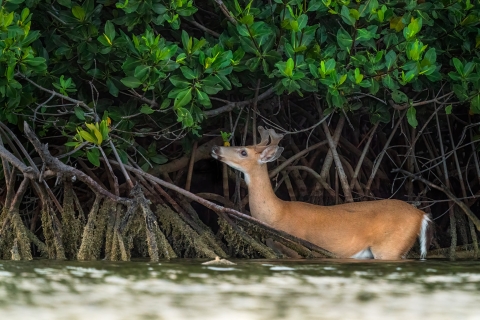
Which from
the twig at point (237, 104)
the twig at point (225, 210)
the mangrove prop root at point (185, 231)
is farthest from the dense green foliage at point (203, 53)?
the mangrove prop root at point (185, 231)

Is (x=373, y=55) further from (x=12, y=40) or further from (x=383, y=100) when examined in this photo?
(x=12, y=40)

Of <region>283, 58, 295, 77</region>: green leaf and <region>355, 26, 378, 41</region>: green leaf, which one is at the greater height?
<region>355, 26, 378, 41</region>: green leaf

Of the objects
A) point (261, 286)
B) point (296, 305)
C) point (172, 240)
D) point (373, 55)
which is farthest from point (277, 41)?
point (296, 305)

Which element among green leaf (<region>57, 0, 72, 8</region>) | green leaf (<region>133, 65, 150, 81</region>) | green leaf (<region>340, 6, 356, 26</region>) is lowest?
green leaf (<region>133, 65, 150, 81</region>)

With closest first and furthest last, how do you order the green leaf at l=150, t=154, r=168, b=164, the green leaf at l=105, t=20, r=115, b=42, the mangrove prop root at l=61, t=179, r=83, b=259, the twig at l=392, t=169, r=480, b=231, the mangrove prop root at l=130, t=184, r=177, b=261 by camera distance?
the green leaf at l=105, t=20, r=115, b=42 → the mangrove prop root at l=130, t=184, r=177, b=261 → the mangrove prop root at l=61, t=179, r=83, b=259 → the green leaf at l=150, t=154, r=168, b=164 → the twig at l=392, t=169, r=480, b=231

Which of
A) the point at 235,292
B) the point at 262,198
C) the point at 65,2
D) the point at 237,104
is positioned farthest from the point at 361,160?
the point at 235,292

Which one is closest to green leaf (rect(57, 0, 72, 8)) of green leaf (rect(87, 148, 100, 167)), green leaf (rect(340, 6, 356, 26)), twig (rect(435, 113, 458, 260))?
green leaf (rect(87, 148, 100, 167))

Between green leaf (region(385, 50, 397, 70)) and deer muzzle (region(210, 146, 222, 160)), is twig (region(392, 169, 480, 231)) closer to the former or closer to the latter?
deer muzzle (region(210, 146, 222, 160))

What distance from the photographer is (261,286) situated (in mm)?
4688

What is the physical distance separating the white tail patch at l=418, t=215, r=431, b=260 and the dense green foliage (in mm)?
1090

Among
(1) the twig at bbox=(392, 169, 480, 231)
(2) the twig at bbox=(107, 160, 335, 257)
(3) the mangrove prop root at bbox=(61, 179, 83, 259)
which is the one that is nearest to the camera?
(2) the twig at bbox=(107, 160, 335, 257)

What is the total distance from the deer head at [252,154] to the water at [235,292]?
2.06 m

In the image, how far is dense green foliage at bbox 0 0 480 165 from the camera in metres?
6.15

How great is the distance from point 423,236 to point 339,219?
0.73 meters
